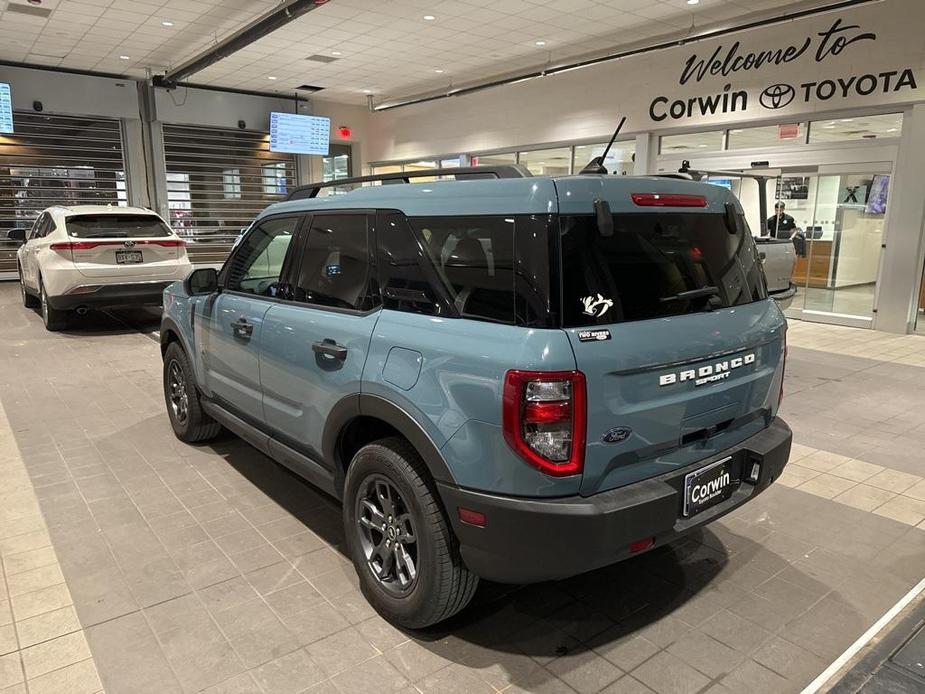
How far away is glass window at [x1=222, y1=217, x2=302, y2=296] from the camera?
3.32 meters

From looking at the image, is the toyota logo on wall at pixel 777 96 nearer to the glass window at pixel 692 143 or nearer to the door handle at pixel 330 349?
the glass window at pixel 692 143

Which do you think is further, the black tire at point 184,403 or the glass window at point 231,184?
the glass window at point 231,184

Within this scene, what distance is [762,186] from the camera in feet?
30.0

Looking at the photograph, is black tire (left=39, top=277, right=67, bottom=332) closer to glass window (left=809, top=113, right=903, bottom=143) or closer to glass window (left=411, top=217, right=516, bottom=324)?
glass window (left=411, top=217, right=516, bottom=324)

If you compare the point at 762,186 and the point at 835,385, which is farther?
the point at 762,186

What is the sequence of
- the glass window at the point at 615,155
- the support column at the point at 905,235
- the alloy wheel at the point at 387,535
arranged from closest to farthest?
1. the alloy wheel at the point at 387,535
2. the support column at the point at 905,235
3. the glass window at the point at 615,155

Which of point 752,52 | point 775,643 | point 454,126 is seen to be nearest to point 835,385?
A: point 775,643

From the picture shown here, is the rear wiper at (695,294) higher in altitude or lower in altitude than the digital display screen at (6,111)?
lower

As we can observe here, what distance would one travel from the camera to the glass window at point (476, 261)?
213 cm

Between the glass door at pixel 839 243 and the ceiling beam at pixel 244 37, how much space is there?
7754 millimetres

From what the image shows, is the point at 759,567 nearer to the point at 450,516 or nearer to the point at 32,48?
the point at 450,516

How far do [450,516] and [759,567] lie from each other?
1664 millimetres

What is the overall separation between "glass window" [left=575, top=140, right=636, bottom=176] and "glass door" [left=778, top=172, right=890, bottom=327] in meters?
3.23

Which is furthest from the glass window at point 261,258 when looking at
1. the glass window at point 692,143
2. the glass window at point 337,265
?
the glass window at point 692,143
